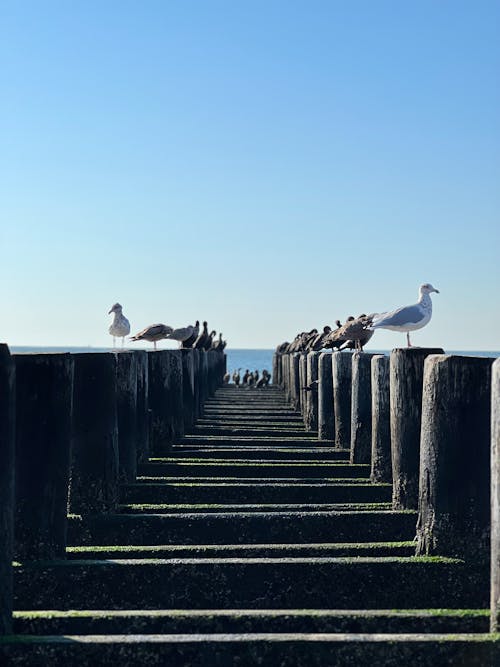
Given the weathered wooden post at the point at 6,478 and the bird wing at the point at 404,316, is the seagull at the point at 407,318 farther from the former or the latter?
the weathered wooden post at the point at 6,478

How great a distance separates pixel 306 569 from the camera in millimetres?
6082

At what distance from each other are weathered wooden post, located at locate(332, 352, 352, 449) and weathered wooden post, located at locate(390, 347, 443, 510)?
428 centimetres

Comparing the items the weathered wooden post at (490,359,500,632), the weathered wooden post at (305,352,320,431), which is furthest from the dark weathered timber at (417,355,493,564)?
the weathered wooden post at (305,352,320,431)

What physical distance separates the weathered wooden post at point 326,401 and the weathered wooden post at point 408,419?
5627 millimetres

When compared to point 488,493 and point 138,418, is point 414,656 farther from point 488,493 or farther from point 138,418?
point 138,418

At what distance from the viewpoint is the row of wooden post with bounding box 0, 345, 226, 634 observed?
533 cm

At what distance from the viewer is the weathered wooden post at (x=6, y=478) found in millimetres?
5250

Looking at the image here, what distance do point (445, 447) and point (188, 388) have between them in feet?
30.3

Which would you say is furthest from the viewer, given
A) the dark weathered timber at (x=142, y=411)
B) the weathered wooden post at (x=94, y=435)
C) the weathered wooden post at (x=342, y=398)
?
the weathered wooden post at (x=342, y=398)

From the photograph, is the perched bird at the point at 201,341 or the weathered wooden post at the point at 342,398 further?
the perched bird at the point at 201,341

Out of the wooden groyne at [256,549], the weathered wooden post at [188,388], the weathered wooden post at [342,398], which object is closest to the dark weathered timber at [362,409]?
the wooden groyne at [256,549]

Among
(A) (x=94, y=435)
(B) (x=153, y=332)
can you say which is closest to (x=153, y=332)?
(B) (x=153, y=332)

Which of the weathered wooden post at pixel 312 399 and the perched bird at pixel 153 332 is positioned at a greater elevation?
the perched bird at pixel 153 332

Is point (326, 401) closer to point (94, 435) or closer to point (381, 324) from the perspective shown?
point (381, 324)
